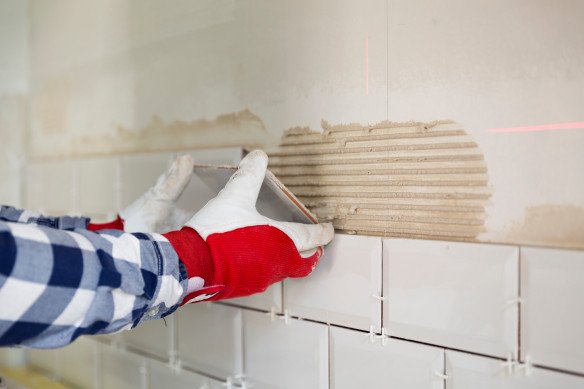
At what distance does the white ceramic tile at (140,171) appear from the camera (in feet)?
6.22

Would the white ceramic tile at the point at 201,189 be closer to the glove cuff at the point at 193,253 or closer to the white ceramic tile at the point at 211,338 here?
the white ceramic tile at the point at 211,338

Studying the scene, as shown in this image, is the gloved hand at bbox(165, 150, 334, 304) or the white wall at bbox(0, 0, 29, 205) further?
the white wall at bbox(0, 0, 29, 205)

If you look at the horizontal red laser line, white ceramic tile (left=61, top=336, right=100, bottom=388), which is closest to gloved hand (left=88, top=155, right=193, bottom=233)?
the horizontal red laser line

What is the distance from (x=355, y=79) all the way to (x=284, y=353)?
0.80 metres

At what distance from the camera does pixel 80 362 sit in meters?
2.33

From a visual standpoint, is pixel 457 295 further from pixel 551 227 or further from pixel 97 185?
pixel 97 185

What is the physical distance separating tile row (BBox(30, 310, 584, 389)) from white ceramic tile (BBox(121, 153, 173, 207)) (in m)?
0.51

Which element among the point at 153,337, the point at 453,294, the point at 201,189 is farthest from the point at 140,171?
the point at 453,294

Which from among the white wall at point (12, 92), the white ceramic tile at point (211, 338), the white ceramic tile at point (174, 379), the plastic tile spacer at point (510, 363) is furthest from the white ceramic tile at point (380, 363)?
the white wall at point (12, 92)

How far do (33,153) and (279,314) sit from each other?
181cm

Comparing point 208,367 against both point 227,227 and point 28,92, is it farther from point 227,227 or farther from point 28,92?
point 28,92

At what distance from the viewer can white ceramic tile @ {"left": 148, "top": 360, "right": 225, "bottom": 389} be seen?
5.62ft

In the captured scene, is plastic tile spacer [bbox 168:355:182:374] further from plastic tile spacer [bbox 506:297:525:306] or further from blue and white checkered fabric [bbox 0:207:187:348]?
plastic tile spacer [bbox 506:297:525:306]

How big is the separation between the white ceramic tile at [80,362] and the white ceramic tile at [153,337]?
30 cm
